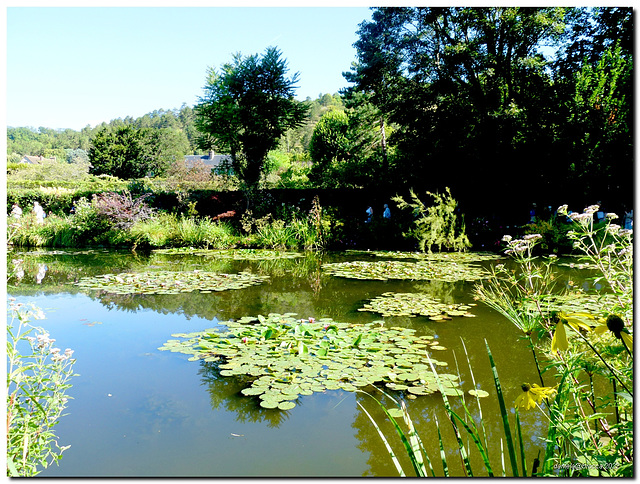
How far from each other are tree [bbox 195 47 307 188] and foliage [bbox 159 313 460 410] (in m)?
9.17

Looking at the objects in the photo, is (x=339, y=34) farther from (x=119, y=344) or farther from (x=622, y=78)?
(x=622, y=78)

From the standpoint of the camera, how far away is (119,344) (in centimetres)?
380

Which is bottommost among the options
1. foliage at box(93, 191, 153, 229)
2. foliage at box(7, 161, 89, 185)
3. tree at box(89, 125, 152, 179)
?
foliage at box(93, 191, 153, 229)

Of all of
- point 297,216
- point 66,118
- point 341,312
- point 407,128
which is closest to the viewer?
point 66,118

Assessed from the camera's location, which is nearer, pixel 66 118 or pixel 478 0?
pixel 478 0

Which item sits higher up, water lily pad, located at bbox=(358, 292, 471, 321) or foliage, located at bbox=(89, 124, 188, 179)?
foliage, located at bbox=(89, 124, 188, 179)

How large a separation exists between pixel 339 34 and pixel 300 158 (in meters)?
28.4

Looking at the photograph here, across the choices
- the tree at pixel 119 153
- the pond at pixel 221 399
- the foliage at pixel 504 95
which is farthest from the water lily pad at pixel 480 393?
the tree at pixel 119 153

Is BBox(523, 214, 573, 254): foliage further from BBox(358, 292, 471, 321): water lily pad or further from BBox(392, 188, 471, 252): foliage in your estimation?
BBox(358, 292, 471, 321): water lily pad

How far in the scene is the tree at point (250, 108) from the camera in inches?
482

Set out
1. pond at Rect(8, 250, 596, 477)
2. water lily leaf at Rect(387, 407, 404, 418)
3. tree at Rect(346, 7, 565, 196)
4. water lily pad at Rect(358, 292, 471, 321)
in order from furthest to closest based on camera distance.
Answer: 1. tree at Rect(346, 7, 565, 196)
2. water lily pad at Rect(358, 292, 471, 321)
3. water lily leaf at Rect(387, 407, 404, 418)
4. pond at Rect(8, 250, 596, 477)

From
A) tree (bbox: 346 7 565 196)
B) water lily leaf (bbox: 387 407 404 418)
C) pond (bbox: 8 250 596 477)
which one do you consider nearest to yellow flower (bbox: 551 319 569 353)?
pond (bbox: 8 250 596 477)

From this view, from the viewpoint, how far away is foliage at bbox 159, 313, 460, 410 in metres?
2.83

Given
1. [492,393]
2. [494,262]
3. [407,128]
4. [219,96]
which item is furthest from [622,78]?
[219,96]
